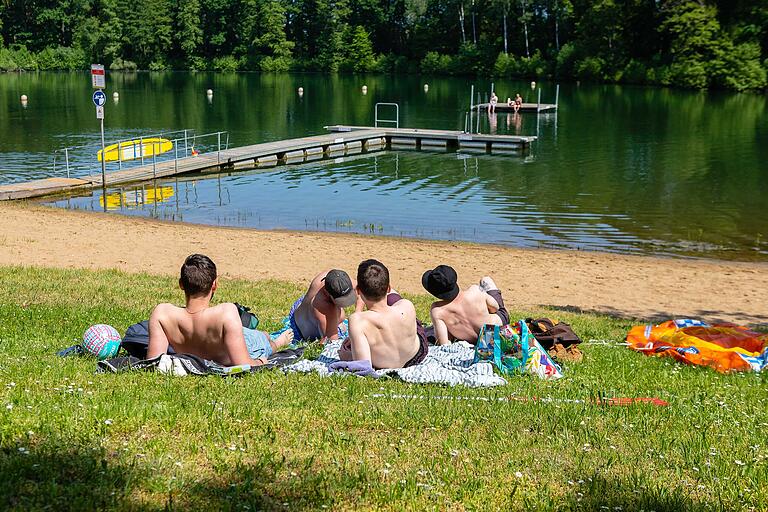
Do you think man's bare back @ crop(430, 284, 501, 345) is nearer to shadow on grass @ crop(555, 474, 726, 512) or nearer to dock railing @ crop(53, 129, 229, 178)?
shadow on grass @ crop(555, 474, 726, 512)

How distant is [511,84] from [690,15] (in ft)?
52.8

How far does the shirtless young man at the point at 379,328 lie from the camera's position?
6320 mm

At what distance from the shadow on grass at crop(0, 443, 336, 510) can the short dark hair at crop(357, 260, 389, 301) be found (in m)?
2.28

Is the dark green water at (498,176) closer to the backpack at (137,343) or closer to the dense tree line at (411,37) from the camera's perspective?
the dense tree line at (411,37)

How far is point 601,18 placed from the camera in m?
76.4

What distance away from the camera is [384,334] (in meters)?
6.43

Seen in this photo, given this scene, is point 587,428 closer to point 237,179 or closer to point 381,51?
point 237,179

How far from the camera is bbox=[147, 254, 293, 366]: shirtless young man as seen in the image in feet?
19.6

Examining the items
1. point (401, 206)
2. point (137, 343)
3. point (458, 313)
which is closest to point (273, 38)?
point (401, 206)

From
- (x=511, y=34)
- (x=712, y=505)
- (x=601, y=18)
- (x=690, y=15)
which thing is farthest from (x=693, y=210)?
(x=511, y=34)

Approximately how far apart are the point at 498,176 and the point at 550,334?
2296 centimetres

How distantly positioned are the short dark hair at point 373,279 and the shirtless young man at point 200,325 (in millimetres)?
931

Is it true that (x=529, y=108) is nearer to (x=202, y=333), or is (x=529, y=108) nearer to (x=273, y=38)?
(x=202, y=333)

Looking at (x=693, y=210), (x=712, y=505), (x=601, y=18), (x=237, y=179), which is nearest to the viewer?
(x=712, y=505)
